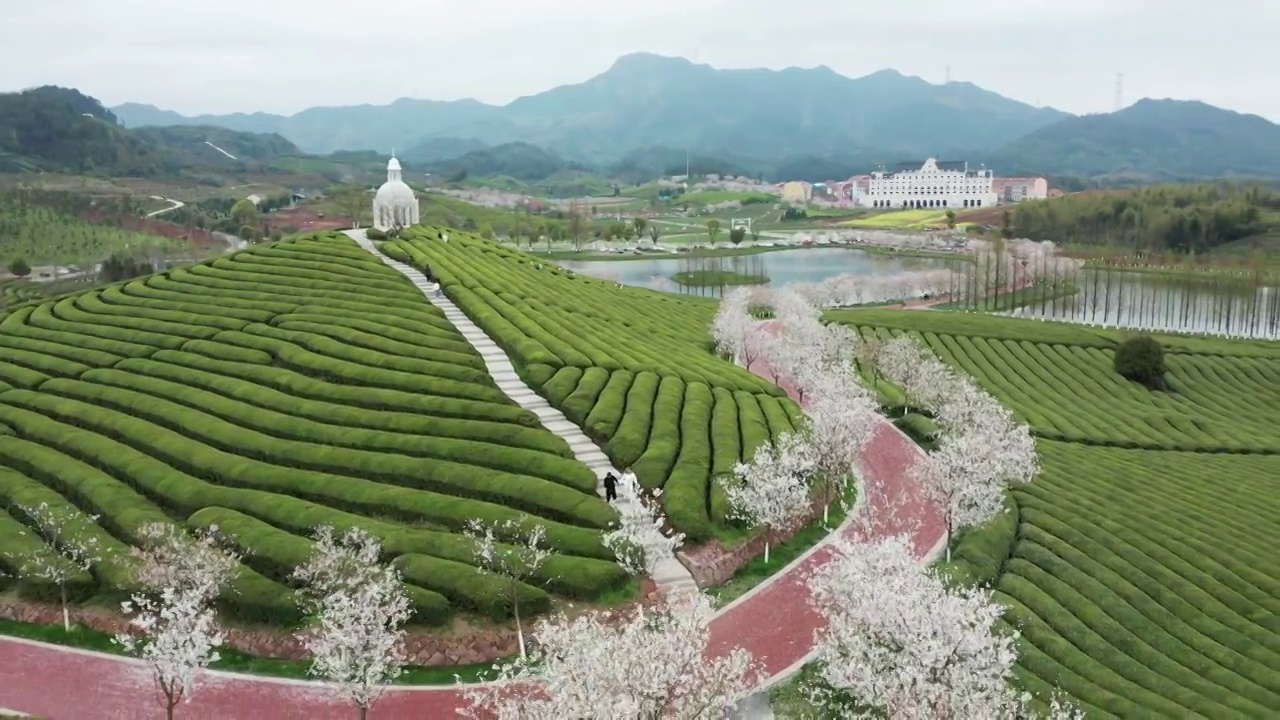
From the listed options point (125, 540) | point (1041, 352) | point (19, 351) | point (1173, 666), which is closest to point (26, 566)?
point (125, 540)

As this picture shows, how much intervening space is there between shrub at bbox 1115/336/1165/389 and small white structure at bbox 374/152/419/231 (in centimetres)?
7713

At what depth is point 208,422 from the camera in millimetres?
47594

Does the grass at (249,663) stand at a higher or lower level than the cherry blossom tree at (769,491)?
lower

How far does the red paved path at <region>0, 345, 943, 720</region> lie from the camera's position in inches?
1187

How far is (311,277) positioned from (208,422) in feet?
93.2

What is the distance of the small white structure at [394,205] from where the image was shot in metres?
101

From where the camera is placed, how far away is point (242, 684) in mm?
31656

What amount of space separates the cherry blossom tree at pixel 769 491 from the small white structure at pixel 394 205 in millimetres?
68938

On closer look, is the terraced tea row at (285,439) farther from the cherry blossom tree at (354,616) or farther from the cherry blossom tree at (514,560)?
the cherry blossom tree at (354,616)

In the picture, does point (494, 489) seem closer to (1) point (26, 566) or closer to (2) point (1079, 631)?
(1) point (26, 566)

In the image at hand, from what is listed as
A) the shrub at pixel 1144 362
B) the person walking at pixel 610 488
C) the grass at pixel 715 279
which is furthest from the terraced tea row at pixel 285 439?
the grass at pixel 715 279

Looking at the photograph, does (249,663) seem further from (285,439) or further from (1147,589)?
(1147,589)

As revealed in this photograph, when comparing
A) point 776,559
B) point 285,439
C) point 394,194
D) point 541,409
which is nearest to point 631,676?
point 776,559

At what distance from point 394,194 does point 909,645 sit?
291 ft
